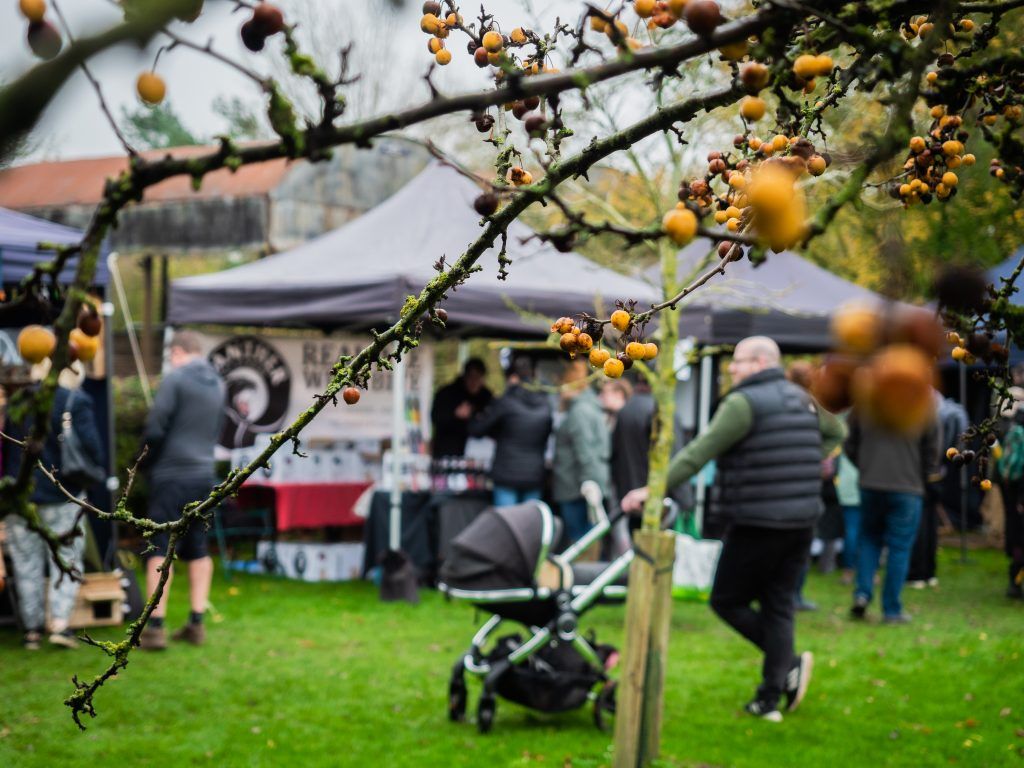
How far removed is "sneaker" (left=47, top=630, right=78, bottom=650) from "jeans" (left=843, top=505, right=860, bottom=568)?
656cm

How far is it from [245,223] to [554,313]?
11.9 m

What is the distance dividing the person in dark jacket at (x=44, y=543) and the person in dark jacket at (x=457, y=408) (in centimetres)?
395

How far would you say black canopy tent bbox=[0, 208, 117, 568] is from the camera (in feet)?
21.0

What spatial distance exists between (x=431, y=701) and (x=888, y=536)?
3946 millimetres

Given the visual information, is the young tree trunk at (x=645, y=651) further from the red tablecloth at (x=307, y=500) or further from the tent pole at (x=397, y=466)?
the red tablecloth at (x=307, y=500)

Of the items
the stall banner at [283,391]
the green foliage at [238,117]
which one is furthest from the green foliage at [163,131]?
the stall banner at [283,391]

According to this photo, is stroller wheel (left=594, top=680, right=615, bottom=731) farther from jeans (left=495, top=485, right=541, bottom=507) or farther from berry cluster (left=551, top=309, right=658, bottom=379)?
berry cluster (left=551, top=309, right=658, bottom=379)

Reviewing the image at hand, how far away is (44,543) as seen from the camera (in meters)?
6.48

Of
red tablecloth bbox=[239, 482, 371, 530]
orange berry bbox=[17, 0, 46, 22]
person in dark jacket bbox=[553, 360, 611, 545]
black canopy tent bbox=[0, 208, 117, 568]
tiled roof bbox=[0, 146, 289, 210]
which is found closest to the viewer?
orange berry bbox=[17, 0, 46, 22]

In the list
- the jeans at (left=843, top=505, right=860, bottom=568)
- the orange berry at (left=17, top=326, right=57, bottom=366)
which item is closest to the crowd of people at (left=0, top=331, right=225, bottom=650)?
the orange berry at (left=17, top=326, right=57, bottom=366)

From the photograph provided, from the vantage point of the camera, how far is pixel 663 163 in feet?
33.3

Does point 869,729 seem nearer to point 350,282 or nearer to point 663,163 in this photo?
point 350,282

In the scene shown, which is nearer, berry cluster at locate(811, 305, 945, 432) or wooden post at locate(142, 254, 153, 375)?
berry cluster at locate(811, 305, 945, 432)

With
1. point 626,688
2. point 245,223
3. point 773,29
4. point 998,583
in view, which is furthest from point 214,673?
point 245,223
